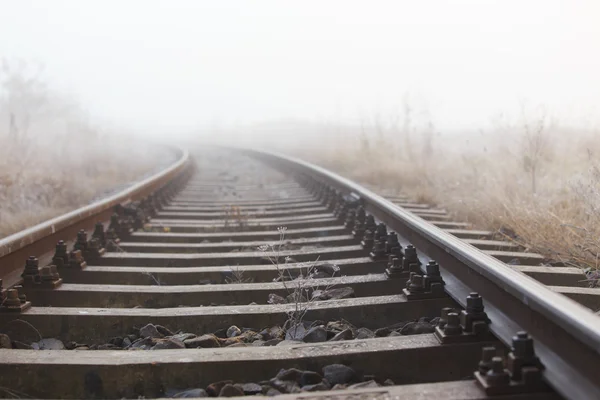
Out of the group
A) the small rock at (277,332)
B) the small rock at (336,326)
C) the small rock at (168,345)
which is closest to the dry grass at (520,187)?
the small rock at (336,326)

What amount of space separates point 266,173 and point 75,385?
30.7ft

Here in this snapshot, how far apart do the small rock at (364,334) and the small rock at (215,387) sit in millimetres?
727

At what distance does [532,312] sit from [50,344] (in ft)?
6.92

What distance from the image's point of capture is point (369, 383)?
2.32 meters

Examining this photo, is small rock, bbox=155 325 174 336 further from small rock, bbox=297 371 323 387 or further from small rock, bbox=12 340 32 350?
small rock, bbox=297 371 323 387

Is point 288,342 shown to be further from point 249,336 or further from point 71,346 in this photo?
point 71,346

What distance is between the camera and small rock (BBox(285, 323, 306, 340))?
288 centimetres

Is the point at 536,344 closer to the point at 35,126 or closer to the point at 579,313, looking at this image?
the point at 579,313

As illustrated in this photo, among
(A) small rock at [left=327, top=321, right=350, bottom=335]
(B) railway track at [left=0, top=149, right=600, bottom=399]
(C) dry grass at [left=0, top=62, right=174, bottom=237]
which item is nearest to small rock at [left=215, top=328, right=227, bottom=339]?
(B) railway track at [left=0, top=149, right=600, bottom=399]

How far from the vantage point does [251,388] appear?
7.58ft

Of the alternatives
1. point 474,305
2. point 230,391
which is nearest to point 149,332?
point 230,391

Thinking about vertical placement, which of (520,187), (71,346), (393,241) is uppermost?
(520,187)

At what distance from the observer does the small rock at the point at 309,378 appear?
2.37 m

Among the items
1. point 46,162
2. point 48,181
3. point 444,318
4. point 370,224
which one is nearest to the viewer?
point 444,318
